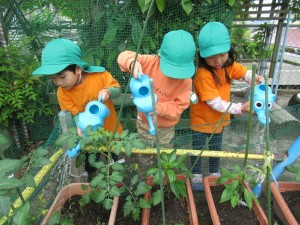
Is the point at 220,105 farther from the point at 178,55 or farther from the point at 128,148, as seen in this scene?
the point at 128,148

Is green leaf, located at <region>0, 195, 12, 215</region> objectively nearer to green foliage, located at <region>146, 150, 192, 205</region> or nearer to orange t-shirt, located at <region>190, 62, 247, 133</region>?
green foliage, located at <region>146, 150, 192, 205</region>

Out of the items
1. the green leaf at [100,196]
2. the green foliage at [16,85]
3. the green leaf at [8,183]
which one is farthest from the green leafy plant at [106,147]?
the green foliage at [16,85]

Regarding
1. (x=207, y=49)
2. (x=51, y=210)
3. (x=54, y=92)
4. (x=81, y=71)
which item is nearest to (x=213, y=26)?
(x=207, y=49)

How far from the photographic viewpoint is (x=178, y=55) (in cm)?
130

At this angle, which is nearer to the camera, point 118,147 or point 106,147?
point 118,147

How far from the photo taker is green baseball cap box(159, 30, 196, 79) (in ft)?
4.28

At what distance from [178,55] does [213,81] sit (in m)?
0.41

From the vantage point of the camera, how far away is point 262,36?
365 centimetres

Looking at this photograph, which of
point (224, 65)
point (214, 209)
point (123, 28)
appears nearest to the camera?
point (214, 209)

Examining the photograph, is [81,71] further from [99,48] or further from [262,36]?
[262,36]

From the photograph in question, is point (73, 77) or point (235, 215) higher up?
point (73, 77)

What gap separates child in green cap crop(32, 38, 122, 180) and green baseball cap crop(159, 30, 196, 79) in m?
0.37

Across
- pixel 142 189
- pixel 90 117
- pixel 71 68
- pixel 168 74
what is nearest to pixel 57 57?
pixel 71 68

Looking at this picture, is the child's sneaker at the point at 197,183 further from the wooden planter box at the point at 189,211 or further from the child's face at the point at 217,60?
the child's face at the point at 217,60
